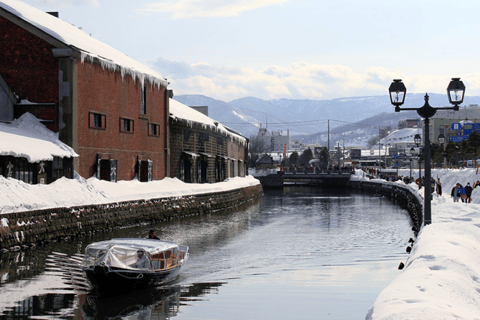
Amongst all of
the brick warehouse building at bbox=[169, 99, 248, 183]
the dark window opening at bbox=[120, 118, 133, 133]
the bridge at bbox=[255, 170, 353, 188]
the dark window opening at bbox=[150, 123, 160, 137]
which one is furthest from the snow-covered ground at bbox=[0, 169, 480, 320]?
the bridge at bbox=[255, 170, 353, 188]

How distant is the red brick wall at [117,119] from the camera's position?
3625 centimetres

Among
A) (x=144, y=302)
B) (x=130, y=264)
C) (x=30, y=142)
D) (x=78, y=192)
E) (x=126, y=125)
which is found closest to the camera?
(x=144, y=302)

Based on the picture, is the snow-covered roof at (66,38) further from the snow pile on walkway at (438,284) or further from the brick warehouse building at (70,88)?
the snow pile on walkway at (438,284)

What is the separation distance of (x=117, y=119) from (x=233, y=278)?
23.9 m

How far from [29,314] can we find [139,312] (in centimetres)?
286

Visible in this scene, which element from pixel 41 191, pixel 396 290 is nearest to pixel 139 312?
pixel 396 290

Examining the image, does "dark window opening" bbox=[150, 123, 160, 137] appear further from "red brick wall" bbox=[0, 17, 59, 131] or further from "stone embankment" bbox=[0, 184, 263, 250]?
"red brick wall" bbox=[0, 17, 59, 131]

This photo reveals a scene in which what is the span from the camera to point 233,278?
19.5 meters

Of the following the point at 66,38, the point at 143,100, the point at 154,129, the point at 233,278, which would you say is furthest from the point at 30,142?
the point at 233,278

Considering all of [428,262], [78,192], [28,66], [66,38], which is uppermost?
[66,38]

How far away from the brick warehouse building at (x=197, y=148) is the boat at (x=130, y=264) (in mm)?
30885

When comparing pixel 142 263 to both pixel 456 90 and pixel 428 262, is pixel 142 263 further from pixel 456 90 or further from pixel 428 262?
pixel 456 90

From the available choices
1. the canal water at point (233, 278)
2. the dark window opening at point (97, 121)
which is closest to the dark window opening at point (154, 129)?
the dark window opening at point (97, 121)

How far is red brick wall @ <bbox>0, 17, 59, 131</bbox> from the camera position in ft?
115
